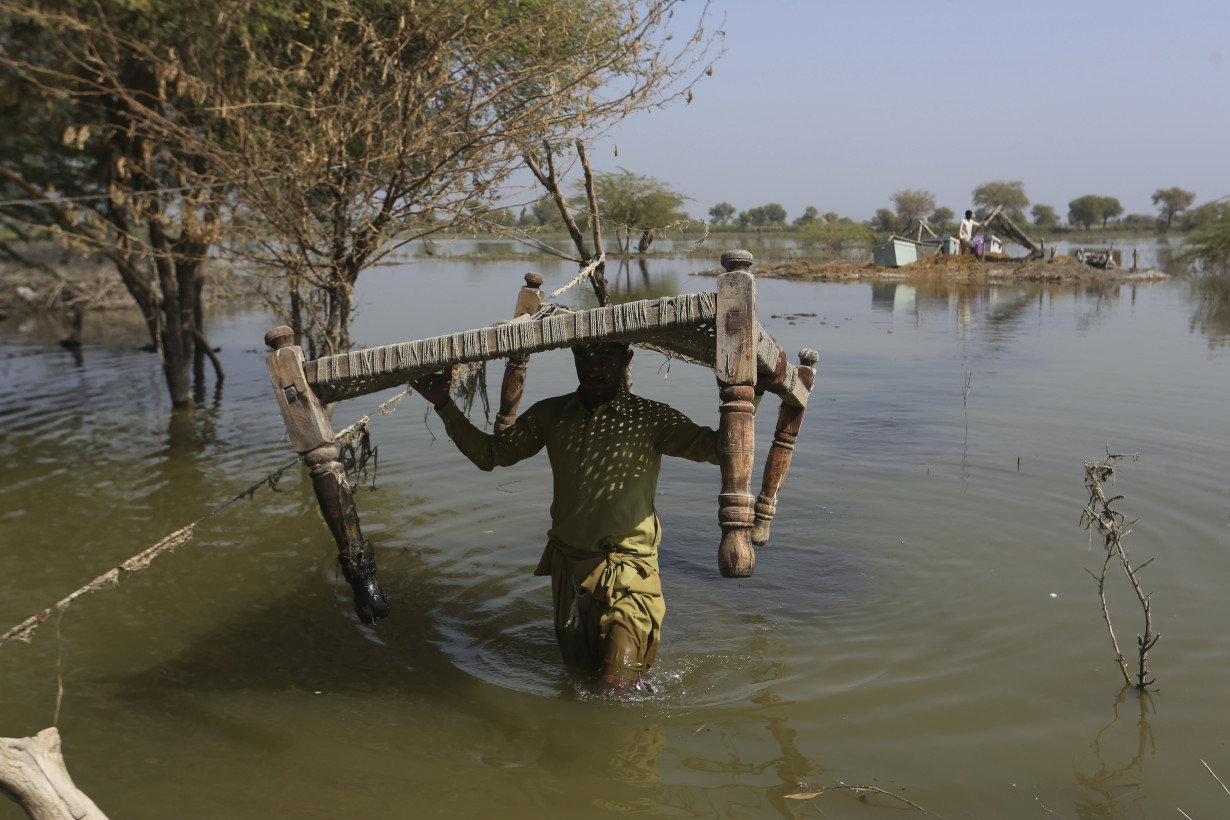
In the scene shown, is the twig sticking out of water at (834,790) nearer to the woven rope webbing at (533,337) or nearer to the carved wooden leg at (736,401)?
the carved wooden leg at (736,401)

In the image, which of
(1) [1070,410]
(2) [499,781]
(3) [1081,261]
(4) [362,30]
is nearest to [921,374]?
(1) [1070,410]

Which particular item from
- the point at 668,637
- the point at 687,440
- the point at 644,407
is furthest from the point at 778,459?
the point at 668,637

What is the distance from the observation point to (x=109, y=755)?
3484 millimetres

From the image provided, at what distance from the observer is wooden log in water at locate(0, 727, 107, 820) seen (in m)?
2.27

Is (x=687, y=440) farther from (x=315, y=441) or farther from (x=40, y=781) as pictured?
(x=40, y=781)

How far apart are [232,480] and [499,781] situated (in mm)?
5063

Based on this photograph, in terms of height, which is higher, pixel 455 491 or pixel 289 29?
pixel 289 29

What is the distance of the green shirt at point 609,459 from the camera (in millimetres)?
3561

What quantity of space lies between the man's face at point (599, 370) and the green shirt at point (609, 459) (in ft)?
0.18

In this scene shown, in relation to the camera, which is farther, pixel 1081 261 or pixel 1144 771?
pixel 1081 261

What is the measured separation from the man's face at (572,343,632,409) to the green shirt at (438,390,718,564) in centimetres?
5

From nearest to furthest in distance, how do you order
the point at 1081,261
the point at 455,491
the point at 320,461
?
1. the point at 320,461
2. the point at 455,491
3. the point at 1081,261

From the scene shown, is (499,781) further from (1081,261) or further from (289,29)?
(1081,261)

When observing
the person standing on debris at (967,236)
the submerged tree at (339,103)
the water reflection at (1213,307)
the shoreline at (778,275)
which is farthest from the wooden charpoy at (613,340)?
the person standing on debris at (967,236)
